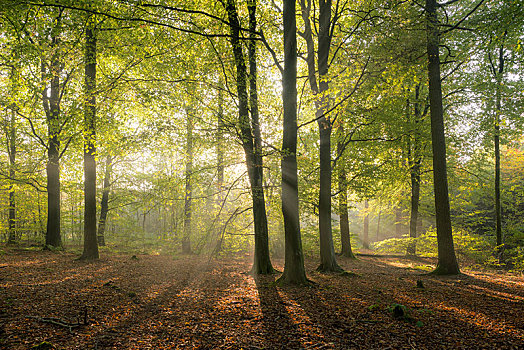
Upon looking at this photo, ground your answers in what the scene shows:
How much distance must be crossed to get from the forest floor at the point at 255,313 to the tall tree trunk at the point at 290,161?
1.86ft

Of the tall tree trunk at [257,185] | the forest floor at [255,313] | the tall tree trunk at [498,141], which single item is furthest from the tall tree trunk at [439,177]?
the tall tree trunk at [257,185]

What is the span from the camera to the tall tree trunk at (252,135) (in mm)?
7191

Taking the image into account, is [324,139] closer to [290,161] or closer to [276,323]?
[290,161]

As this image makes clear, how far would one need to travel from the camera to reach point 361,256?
52.5ft

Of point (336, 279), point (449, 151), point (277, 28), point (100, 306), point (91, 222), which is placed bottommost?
point (336, 279)

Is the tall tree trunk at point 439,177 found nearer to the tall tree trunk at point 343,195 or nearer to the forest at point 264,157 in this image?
the forest at point 264,157

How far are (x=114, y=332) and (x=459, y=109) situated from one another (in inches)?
673

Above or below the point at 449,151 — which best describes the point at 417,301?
below

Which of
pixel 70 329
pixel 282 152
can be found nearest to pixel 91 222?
pixel 70 329

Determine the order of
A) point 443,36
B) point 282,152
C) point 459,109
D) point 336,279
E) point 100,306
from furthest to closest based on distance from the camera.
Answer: point 459,109 < point 443,36 < point 336,279 < point 282,152 < point 100,306

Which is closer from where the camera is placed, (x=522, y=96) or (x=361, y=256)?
(x=522, y=96)

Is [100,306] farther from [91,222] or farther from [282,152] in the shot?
[91,222]

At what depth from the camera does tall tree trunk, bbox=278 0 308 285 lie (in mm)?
6582

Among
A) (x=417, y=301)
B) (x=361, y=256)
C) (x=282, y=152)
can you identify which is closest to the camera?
(x=417, y=301)
